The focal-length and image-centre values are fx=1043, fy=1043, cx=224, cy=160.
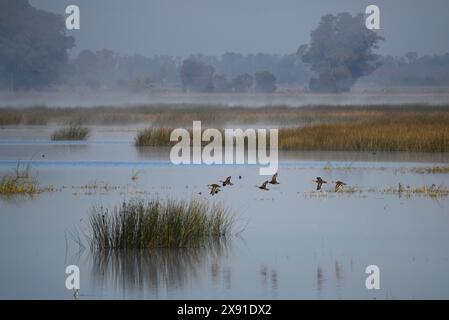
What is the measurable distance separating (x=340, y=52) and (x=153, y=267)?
75762 mm

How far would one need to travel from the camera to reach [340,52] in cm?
8438

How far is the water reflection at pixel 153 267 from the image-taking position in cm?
943

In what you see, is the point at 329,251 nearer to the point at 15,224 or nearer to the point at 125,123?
the point at 15,224

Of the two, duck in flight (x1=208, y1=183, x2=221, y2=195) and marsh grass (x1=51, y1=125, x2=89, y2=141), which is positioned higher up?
marsh grass (x1=51, y1=125, x2=89, y2=141)

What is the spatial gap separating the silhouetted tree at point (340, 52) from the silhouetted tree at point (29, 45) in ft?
66.9

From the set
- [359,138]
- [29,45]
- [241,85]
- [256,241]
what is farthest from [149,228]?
[241,85]

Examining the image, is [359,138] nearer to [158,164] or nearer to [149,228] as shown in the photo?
[158,164]

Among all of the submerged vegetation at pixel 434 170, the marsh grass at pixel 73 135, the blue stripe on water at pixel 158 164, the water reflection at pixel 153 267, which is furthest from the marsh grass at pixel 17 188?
the marsh grass at pixel 73 135

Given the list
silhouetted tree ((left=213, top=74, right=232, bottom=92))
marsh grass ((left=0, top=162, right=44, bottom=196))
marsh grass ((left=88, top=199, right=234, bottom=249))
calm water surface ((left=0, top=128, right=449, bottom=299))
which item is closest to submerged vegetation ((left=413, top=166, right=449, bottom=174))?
calm water surface ((left=0, top=128, right=449, bottom=299))

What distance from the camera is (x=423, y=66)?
329 ft

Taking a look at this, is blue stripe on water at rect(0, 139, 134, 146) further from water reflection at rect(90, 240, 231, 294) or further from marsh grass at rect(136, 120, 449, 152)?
water reflection at rect(90, 240, 231, 294)

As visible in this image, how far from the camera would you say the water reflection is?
9430mm

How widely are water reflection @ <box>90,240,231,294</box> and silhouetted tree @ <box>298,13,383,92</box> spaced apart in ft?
237
